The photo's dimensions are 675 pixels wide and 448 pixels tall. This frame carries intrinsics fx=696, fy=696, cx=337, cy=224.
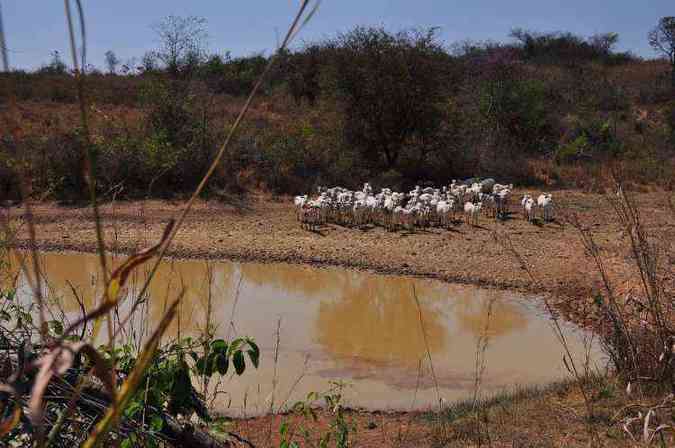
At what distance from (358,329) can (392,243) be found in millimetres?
3518

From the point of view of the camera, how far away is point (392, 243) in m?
12.1

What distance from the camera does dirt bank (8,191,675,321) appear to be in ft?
33.5

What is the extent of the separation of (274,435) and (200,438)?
3.07m

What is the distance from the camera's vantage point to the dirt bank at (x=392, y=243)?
33.5 ft

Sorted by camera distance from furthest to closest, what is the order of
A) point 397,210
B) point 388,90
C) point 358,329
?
point 388,90, point 397,210, point 358,329

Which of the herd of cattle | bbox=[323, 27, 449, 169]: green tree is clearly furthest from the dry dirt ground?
bbox=[323, 27, 449, 169]: green tree

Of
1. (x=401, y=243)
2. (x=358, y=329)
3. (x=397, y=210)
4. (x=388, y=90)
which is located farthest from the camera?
(x=388, y=90)

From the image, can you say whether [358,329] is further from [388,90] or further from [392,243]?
[388,90]

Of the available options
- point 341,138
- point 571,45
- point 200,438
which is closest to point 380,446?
point 200,438

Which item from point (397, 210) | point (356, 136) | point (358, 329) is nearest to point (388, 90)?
point (356, 136)

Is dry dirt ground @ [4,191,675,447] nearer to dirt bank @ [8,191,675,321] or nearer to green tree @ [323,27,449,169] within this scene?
dirt bank @ [8,191,675,321]

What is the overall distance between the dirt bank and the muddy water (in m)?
0.37

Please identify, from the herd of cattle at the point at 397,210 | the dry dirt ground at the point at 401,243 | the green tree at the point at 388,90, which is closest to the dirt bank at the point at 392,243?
the dry dirt ground at the point at 401,243

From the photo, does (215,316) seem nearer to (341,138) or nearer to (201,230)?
(201,230)
